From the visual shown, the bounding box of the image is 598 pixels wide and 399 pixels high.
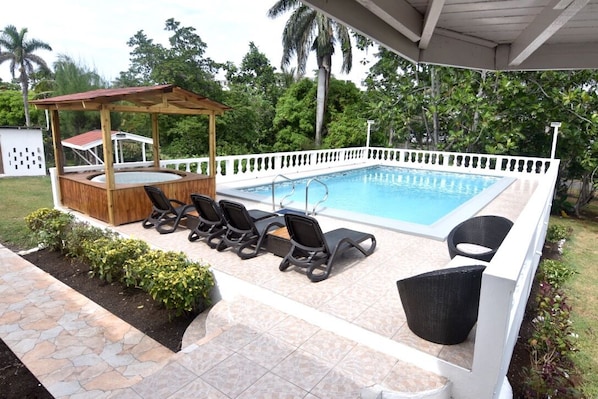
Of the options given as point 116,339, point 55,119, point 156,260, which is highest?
point 55,119

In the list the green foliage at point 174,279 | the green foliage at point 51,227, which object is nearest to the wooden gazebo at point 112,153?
the green foliage at point 51,227

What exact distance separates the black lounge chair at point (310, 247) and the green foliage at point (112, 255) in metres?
2.25

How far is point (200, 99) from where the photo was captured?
6.93m

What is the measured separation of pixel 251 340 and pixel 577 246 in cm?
998

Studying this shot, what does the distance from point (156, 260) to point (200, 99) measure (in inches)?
133

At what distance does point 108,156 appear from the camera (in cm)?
624

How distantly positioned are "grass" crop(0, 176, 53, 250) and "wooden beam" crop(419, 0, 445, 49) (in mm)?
7788

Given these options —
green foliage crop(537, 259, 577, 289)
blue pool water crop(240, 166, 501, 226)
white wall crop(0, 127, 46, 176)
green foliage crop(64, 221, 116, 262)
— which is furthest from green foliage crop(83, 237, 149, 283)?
white wall crop(0, 127, 46, 176)

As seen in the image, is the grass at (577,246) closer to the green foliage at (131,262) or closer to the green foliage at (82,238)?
the green foliage at (131,262)

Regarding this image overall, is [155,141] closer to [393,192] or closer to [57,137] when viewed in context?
[57,137]

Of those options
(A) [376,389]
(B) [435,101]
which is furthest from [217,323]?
(B) [435,101]

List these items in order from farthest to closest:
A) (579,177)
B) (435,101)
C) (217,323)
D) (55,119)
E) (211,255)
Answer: (435,101) → (579,177) → (55,119) → (211,255) → (217,323)

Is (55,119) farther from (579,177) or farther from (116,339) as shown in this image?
(579,177)

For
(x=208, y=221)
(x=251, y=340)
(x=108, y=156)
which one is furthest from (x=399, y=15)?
(x=108, y=156)
